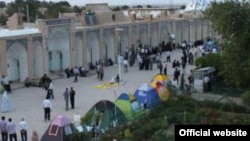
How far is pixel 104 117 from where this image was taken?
59.1 feet

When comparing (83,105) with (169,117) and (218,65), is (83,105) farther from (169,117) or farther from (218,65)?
(218,65)

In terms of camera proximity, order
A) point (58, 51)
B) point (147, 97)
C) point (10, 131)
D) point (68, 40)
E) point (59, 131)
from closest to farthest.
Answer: point (59, 131), point (10, 131), point (147, 97), point (58, 51), point (68, 40)

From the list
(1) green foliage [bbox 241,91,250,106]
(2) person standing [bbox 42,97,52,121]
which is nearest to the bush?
(1) green foliage [bbox 241,91,250,106]

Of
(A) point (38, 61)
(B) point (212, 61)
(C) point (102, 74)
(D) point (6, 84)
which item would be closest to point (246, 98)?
(B) point (212, 61)

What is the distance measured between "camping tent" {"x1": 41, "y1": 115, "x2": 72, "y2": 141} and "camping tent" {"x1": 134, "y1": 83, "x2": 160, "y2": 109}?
5468 mm

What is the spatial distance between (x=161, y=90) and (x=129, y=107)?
128 inches

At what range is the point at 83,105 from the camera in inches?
915

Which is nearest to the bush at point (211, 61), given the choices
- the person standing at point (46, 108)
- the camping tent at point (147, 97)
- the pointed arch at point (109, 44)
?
the camping tent at point (147, 97)

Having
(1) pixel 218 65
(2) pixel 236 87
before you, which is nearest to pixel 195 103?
(2) pixel 236 87

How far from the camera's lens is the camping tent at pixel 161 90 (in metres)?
22.0

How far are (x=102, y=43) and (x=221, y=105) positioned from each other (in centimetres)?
1717

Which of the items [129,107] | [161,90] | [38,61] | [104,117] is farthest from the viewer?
[38,61]

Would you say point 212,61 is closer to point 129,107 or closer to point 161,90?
point 161,90

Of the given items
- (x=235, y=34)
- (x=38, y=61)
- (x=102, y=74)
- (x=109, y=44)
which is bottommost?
(x=102, y=74)
